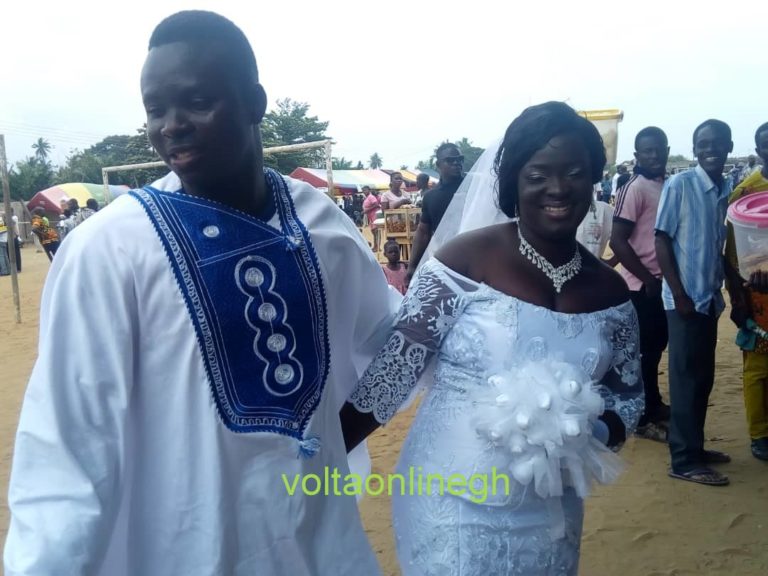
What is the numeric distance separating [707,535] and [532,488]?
7.75 feet

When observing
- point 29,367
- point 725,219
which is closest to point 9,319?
point 29,367

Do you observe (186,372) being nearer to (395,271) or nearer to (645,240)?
(645,240)

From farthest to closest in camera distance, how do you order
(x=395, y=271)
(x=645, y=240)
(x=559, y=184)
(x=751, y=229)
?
(x=395, y=271) → (x=645, y=240) → (x=751, y=229) → (x=559, y=184)

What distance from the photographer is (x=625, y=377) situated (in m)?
2.18

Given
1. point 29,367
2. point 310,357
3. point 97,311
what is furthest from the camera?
point 29,367

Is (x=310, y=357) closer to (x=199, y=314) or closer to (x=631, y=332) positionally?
(x=199, y=314)

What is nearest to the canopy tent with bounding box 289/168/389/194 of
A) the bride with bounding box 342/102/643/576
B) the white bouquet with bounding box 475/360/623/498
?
the bride with bounding box 342/102/643/576

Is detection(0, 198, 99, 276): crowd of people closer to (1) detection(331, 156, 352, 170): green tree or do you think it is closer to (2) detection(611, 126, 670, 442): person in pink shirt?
(2) detection(611, 126, 670, 442): person in pink shirt

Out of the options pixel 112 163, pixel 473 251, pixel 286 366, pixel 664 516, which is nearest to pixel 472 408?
pixel 473 251

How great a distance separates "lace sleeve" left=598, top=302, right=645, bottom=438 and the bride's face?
0.36 metres

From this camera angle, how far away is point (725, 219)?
4.29m

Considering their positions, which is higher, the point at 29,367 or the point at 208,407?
the point at 208,407

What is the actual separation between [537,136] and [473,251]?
383 millimetres

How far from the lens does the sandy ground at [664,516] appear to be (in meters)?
3.54
